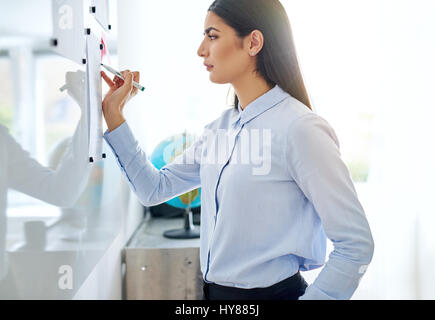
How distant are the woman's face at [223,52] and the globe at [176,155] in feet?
3.41

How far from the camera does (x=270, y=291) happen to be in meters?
0.88

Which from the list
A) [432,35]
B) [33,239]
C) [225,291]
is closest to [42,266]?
[33,239]

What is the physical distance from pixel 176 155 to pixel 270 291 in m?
1.17

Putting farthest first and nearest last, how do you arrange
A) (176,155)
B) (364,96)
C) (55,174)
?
(364,96) < (176,155) < (55,174)

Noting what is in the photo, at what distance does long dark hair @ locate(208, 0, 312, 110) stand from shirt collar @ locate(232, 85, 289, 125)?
0.05 feet

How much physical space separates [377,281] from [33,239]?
6.67 ft

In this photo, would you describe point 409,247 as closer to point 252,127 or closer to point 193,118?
point 193,118

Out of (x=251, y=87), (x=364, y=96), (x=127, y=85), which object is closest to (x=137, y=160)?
(x=127, y=85)

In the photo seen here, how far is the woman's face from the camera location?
3.06ft

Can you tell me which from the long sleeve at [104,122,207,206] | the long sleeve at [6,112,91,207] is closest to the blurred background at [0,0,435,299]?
the long sleeve at [104,122,207,206]

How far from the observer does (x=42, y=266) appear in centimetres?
77

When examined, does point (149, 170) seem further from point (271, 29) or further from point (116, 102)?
point (271, 29)

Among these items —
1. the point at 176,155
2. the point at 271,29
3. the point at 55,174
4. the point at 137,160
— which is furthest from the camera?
the point at 176,155

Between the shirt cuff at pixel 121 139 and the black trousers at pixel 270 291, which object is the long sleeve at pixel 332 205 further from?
the shirt cuff at pixel 121 139
